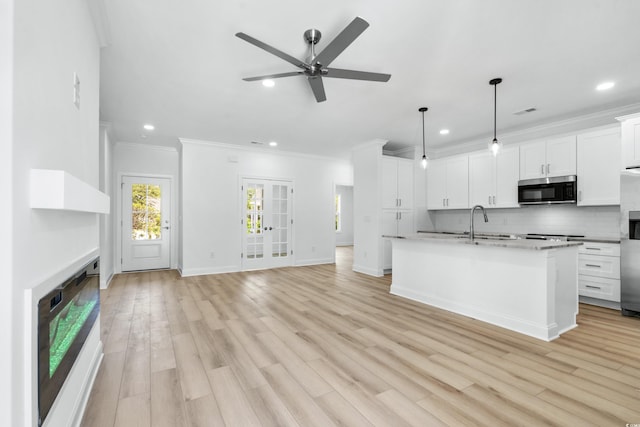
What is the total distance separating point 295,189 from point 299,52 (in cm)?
441

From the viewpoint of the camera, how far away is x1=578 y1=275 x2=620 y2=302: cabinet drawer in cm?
371

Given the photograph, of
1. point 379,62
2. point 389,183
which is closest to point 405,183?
point 389,183

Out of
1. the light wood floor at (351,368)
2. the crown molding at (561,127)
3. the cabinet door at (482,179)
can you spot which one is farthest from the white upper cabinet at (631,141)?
the light wood floor at (351,368)

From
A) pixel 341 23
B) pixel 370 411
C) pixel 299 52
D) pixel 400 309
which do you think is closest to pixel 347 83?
pixel 299 52

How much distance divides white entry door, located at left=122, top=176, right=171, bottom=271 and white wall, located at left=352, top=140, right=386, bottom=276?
4.17m

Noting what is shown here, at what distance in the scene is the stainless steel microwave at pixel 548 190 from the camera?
13.9 ft

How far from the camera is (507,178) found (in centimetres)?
504

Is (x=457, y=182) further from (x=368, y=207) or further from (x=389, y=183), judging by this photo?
(x=368, y=207)

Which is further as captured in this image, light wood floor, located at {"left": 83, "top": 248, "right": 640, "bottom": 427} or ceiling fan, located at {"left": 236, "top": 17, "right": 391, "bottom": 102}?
ceiling fan, located at {"left": 236, "top": 17, "right": 391, "bottom": 102}

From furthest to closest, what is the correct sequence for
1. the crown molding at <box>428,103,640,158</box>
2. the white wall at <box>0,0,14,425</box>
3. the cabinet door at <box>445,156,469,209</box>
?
the cabinet door at <box>445,156,469,209</box> → the crown molding at <box>428,103,640,158</box> → the white wall at <box>0,0,14,425</box>

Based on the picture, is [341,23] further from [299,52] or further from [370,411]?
[370,411]

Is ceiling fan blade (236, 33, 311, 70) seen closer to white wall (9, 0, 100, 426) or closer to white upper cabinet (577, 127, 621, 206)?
white wall (9, 0, 100, 426)

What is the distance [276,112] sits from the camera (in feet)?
14.3

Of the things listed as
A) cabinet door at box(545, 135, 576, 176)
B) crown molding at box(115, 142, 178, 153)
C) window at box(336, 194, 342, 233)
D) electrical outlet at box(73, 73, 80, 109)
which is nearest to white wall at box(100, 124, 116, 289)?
crown molding at box(115, 142, 178, 153)
